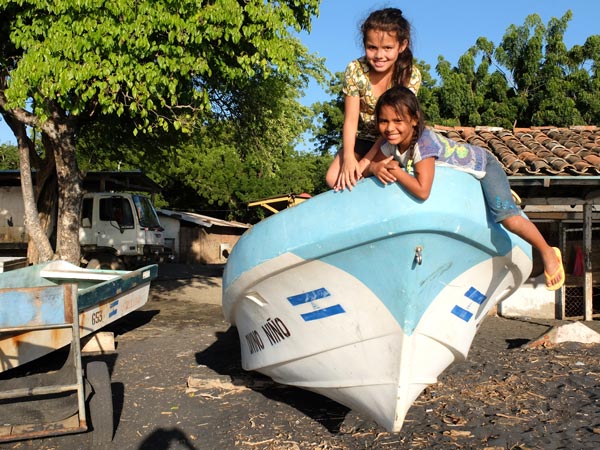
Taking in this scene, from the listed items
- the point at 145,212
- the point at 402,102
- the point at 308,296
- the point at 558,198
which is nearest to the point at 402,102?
the point at 402,102

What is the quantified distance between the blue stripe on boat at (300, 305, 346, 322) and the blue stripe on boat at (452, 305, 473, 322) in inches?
30.2

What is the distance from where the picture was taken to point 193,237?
2672cm

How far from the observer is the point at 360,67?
385 centimetres

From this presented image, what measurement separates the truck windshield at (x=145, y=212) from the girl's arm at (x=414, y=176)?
41.0 feet

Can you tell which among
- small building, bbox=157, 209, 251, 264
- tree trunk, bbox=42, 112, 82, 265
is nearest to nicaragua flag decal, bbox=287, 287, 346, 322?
tree trunk, bbox=42, 112, 82, 265

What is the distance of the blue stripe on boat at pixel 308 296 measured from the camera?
3947 mm

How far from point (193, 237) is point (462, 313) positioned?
76.9 ft

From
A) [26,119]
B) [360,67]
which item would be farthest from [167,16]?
[360,67]

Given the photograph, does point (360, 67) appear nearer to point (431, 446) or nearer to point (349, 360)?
point (349, 360)

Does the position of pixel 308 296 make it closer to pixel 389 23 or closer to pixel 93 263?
pixel 389 23

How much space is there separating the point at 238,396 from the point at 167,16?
188 inches

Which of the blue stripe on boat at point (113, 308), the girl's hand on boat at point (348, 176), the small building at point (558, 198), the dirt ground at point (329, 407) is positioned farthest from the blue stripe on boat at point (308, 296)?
the small building at point (558, 198)

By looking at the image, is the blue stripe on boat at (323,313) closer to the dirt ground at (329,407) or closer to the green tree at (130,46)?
the dirt ground at (329,407)

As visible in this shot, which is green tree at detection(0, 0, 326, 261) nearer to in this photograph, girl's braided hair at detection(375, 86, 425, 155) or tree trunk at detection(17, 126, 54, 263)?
tree trunk at detection(17, 126, 54, 263)
